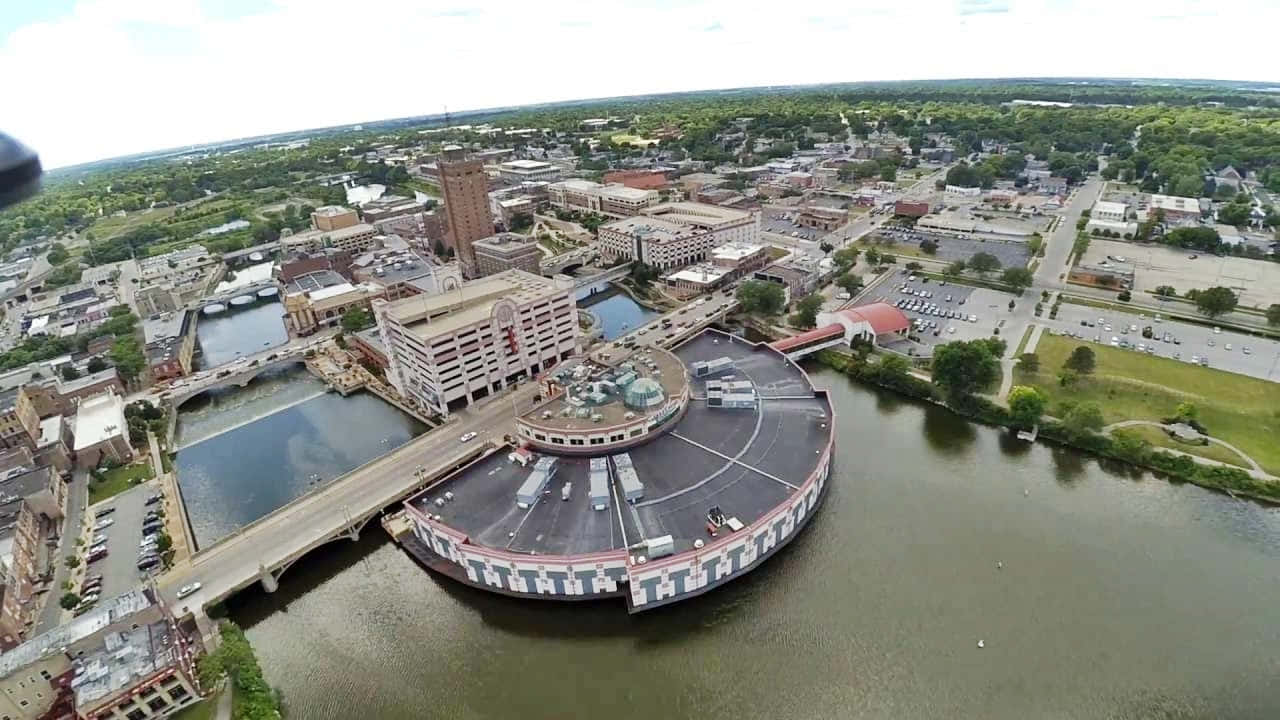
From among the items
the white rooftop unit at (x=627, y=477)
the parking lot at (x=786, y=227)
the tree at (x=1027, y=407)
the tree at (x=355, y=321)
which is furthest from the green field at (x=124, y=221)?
the tree at (x=1027, y=407)

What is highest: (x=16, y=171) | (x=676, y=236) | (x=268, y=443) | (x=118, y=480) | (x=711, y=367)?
(x=16, y=171)

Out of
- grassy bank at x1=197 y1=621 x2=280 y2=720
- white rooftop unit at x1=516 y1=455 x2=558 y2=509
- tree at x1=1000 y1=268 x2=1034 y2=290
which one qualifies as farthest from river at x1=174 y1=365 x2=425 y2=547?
tree at x1=1000 y1=268 x2=1034 y2=290

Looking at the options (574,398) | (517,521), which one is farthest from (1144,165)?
(517,521)

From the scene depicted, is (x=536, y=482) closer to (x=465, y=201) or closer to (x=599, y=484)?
(x=599, y=484)

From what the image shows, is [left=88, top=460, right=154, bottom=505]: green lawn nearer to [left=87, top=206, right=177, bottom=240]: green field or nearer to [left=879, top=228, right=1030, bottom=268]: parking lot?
[left=879, top=228, right=1030, bottom=268]: parking lot

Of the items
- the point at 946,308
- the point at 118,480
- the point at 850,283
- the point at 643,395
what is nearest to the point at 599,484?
the point at 643,395

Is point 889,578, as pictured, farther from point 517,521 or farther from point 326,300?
point 326,300

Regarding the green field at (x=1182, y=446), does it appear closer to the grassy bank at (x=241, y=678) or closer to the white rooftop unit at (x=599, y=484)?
the white rooftop unit at (x=599, y=484)

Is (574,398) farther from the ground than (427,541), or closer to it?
farther from the ground
